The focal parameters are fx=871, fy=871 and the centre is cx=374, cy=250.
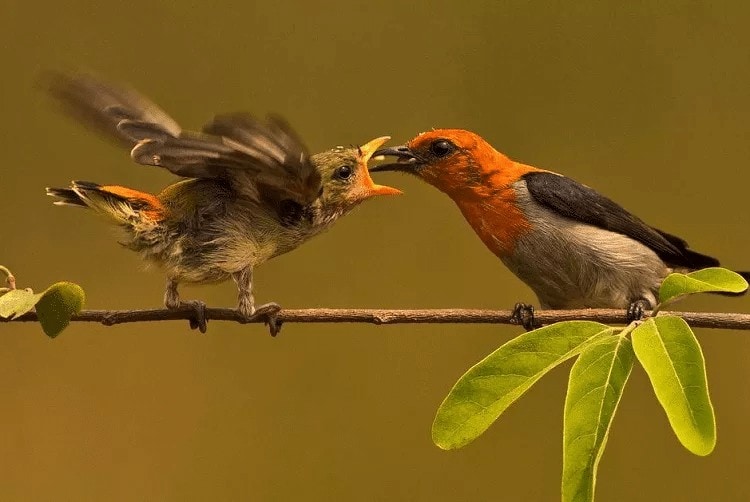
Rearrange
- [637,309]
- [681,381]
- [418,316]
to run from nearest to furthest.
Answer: [681,381] < [418,316] < [637,309]

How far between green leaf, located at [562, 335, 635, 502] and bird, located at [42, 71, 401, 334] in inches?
16.1

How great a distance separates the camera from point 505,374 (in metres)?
0.80

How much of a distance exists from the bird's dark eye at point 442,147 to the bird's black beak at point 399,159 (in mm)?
27

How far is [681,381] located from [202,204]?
0.67 metres

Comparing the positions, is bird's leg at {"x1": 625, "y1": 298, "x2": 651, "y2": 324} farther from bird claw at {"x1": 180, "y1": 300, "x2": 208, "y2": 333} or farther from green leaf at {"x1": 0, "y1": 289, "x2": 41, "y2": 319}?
green leaf at {"x1": 0, "y1": 289, "x2": 41, "y2": 319}

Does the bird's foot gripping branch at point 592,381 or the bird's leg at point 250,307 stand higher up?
the bird's leg at point 250,307

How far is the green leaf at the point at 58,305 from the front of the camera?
0.87 m

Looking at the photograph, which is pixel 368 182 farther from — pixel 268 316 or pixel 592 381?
pixel 592 381

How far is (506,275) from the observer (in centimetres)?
212

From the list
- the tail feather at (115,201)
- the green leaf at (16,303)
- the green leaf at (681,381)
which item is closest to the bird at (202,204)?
the tail feather at (115,201)

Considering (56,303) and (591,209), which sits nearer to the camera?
(56,303)

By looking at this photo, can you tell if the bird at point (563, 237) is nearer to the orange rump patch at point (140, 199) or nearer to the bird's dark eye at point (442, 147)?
the bird's dark eye at point (442, 147)

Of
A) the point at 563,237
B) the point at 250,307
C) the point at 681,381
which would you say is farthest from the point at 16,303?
the point at 563,237

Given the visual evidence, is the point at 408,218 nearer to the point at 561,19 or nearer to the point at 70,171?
the point at 561,19
